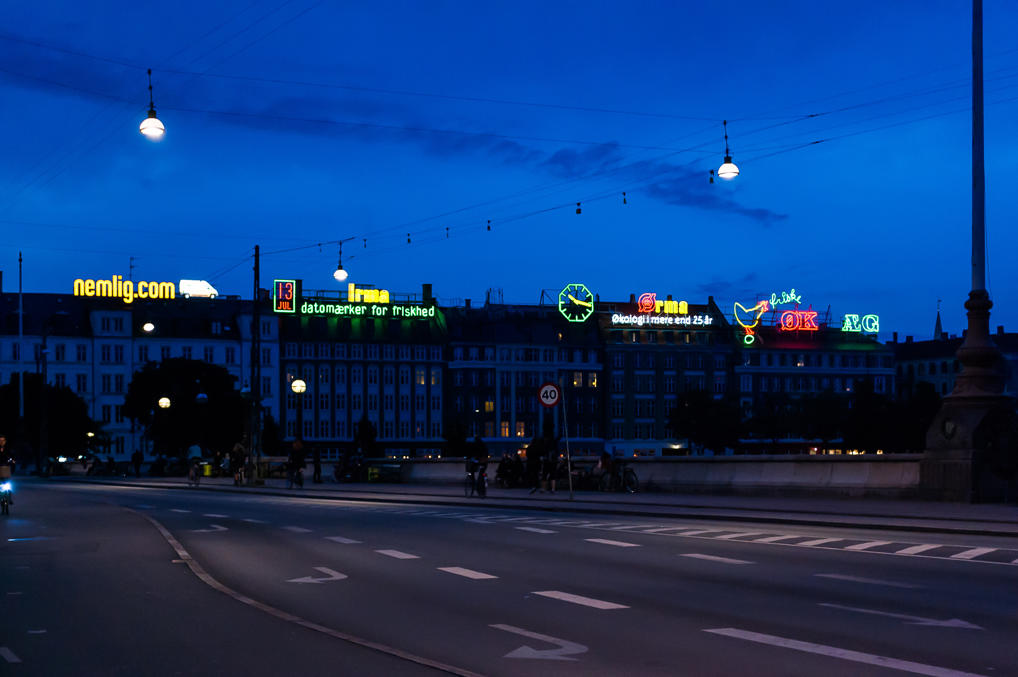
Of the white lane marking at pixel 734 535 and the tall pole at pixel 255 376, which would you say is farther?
the tall pole at pixel 255 376

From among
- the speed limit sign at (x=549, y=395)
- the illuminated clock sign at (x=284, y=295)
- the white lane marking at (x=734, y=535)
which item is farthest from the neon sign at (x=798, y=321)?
the white lane marking at (x=734, y=535)

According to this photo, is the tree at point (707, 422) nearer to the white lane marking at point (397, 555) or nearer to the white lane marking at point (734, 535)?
the white lane marking at point (734, 535)

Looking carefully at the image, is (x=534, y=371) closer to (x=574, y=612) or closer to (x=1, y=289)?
(x=1, y=289)

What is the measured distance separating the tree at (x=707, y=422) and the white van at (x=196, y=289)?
46870 millimetres

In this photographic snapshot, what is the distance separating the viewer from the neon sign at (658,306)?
13488 cm

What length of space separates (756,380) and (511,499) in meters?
108

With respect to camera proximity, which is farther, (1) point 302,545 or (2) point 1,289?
(2) point 1,289

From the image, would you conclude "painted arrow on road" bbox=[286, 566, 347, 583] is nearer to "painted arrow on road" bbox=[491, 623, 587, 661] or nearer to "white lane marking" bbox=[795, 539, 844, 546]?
"painted arrow on road" bbox=[491, 623, 587, 661]

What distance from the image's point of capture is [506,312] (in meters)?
138

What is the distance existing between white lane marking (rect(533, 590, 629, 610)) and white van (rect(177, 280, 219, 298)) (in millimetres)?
118567

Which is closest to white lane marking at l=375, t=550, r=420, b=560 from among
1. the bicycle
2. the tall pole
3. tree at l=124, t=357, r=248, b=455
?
the bicycle

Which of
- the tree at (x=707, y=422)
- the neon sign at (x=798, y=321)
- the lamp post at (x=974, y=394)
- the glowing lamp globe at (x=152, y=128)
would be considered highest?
the neon sign at (x=798, y=321)

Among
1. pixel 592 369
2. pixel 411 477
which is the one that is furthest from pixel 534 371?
pixel 411 477

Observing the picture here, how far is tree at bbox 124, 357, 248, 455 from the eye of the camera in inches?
3514
